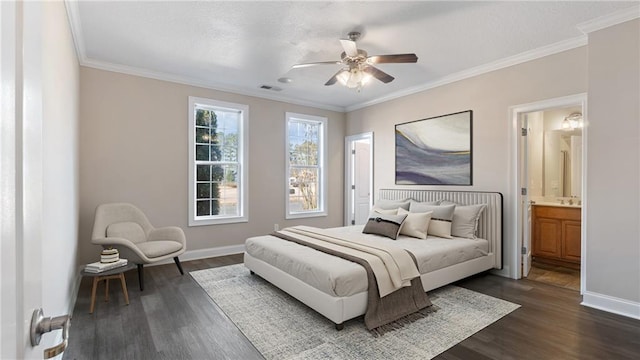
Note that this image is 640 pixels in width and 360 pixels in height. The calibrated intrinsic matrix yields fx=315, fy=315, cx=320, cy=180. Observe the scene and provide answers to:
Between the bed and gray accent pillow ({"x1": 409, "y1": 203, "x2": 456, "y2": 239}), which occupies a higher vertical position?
gray accent pillow ({"x1": 409, "y1": 203, "x2": 456, "y2": 239})

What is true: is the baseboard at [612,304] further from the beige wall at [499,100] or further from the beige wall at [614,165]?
the beige wall at [499,100]

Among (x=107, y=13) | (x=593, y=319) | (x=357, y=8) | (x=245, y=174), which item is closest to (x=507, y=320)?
(x=593, y=319)

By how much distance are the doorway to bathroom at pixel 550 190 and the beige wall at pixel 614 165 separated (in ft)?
0.97

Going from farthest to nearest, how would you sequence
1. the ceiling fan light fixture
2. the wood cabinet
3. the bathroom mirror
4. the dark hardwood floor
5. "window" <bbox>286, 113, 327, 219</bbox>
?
1. "window" <bbox>286, 113, 327, 219</bbox>
2. the bathroom mirror
3. the wood cabinet
4. the ceiling fan light fixture
5. the dark hardwood floor

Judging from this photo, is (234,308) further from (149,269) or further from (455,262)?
(455,262)

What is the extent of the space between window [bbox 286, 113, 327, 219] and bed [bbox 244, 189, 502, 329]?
1.81m

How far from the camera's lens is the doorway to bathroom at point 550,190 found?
160 inches

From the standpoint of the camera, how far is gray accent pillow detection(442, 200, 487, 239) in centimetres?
410

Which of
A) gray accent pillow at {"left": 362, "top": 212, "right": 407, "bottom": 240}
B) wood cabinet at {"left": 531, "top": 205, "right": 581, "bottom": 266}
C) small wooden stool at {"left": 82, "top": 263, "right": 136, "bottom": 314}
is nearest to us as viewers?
small wooden stool at {"left": 82, "top": 263, "right": 136, "bottom": 314}

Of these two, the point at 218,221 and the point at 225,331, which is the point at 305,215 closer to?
the point at 218,221

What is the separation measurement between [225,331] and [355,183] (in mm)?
4595

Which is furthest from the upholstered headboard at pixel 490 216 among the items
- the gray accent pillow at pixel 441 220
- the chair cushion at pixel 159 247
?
the chair cushion at pixel 159 247

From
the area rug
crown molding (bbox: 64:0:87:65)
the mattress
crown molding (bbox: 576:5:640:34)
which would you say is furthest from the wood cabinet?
crown molding (bbox: 64:0:87:65)

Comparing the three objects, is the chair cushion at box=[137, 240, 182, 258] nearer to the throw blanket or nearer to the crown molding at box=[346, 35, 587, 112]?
the throw blanket
